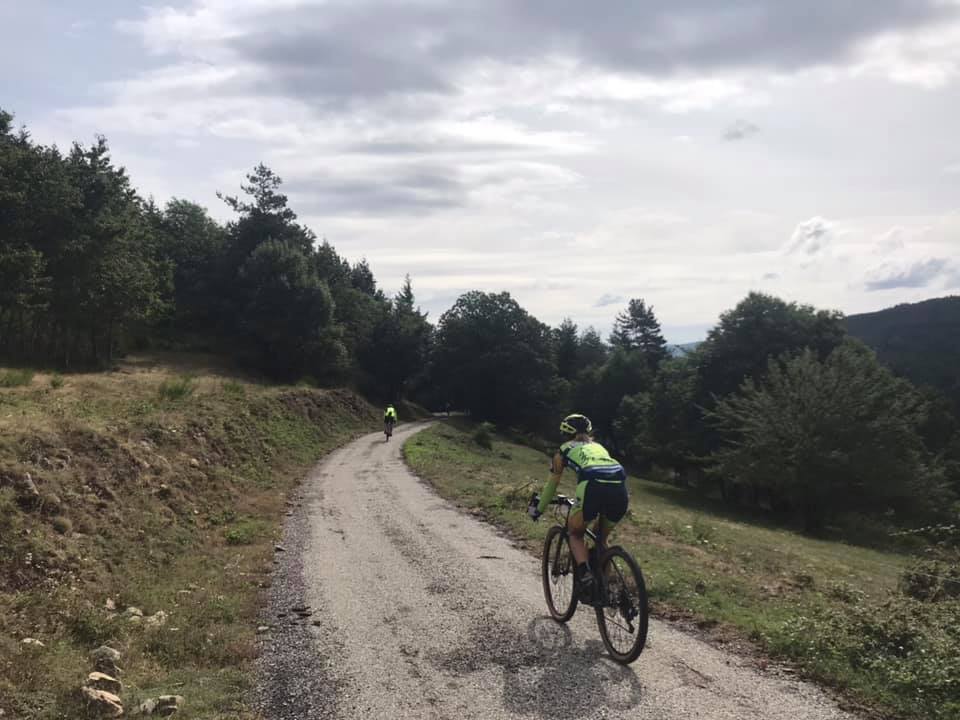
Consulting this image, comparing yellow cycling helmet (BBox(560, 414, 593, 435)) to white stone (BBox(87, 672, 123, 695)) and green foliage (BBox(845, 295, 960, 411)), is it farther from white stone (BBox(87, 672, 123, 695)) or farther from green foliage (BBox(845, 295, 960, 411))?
green foliage (BBox(845, 295, 960, 411))

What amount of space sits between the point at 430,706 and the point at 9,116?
51463 mm

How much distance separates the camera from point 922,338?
529 feet

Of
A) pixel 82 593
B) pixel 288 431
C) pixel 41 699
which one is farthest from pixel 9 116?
pixel 41 699

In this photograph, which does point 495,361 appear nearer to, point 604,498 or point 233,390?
point 233,390

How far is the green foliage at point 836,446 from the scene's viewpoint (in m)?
36.9

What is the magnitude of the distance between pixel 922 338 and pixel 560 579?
189041 millimetres

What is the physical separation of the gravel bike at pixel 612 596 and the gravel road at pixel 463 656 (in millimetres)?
190

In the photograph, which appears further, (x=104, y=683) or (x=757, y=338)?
(x=757, y=338)

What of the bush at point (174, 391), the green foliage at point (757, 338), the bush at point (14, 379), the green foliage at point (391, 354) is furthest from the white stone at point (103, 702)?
the green foliage at point (391, 354)

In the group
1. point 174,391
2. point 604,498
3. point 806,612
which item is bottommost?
point 806,612

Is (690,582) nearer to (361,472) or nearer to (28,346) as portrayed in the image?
(361,472)

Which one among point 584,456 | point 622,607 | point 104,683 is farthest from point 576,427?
point 104,683

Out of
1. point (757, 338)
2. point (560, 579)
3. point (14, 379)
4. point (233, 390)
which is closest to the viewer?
point (560, 579)

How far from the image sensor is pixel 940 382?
118 meters
